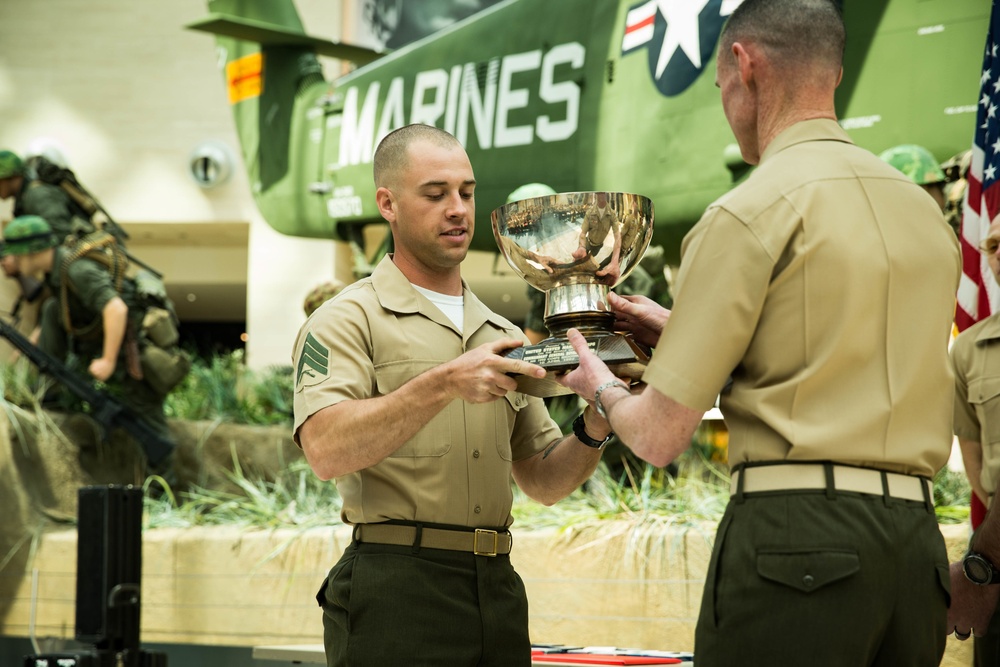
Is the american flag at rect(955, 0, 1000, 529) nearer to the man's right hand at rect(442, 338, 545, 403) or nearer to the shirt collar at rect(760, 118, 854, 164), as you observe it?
the shirt collar at rect(760, 118, 854, 164)

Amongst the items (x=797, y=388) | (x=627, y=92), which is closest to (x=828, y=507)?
(x=797, y=388)

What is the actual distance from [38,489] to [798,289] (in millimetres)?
6076

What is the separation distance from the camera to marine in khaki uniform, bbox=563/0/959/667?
1.51 metres

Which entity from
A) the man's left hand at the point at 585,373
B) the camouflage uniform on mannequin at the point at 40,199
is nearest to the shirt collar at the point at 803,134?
the man's left hand at the point at 585,373

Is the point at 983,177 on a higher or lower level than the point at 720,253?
higher

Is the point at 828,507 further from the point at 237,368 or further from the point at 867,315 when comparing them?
the point at 237,368

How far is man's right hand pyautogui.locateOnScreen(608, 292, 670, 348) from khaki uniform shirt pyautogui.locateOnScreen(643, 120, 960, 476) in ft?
1.55

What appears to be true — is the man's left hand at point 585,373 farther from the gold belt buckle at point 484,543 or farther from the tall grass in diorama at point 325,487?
the tall grass in diorama at point 325,487

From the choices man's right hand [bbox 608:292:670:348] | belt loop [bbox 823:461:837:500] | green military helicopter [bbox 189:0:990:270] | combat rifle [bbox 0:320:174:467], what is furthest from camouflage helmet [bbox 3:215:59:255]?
belt loop [bbox 823:461:837:500]

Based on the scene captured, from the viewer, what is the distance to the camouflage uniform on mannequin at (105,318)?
6.74 m

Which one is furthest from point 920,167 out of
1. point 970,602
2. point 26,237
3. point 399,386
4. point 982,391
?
point 26,237

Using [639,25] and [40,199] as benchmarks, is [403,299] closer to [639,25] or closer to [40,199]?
[639,25]

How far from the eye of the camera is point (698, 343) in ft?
5.11

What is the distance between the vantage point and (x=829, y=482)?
1537 mm
